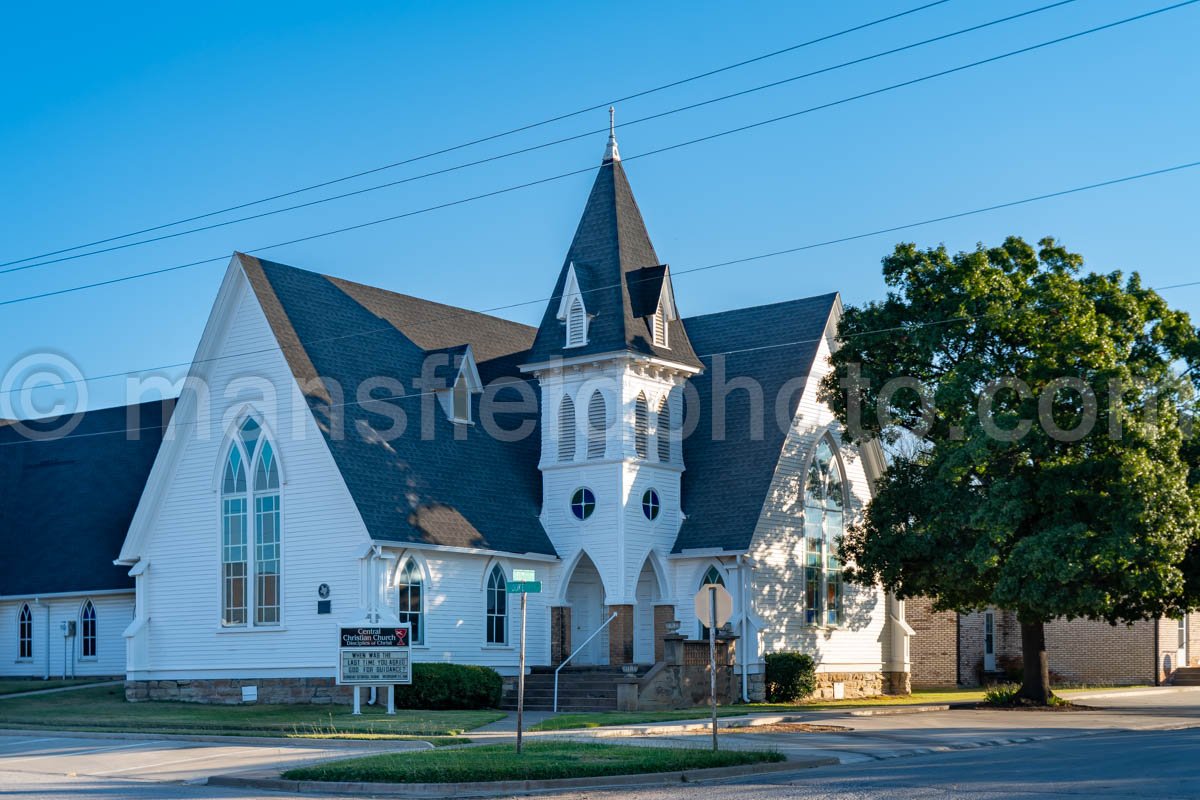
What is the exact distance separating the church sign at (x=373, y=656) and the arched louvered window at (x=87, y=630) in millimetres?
13512

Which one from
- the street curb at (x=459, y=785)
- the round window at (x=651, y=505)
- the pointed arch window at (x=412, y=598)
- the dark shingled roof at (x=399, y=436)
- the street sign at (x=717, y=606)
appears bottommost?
the street curb at (x=459, y=785)

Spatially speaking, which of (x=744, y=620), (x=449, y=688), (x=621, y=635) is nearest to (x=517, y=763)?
(x=449, y=688)

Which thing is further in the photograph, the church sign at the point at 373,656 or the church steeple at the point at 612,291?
the church steeple at the point at 612,291

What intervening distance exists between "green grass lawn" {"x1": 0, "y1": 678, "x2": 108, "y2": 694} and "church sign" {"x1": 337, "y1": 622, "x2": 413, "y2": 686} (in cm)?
1245

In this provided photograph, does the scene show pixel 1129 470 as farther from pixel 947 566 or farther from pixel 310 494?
pixel 310 494

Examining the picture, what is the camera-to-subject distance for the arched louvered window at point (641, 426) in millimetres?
36875

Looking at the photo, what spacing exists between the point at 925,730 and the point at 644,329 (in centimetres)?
1360

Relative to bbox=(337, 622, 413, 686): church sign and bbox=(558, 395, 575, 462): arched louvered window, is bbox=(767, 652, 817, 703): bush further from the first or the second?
bbox=(337, 622, 413, 686): church sign

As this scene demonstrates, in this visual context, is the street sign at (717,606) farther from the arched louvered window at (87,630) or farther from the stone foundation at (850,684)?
the arched louvered window at (87,630)

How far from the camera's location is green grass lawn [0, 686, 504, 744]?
2597 centimetres

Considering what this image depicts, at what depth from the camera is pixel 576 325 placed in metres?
37.2

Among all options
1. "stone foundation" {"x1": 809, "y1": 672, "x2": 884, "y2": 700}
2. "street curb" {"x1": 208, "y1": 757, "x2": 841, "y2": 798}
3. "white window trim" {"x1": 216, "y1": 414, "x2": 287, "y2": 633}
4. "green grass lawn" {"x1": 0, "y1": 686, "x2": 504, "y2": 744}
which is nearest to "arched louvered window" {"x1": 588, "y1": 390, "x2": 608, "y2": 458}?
"green grass lawn" {"x1": 0, "y1": 686, "x2": 504, "y2": 744}

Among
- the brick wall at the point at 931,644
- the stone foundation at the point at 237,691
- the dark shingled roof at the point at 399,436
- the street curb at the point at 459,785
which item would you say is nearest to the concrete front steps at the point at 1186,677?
the brick wall at the point at 931,644

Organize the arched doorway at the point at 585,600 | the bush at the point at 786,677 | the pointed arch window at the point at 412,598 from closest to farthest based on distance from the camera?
the pointed arch window at the point at 412,598 → the bush at the point at 786,677 → the arched doorway at the point at 585,600
